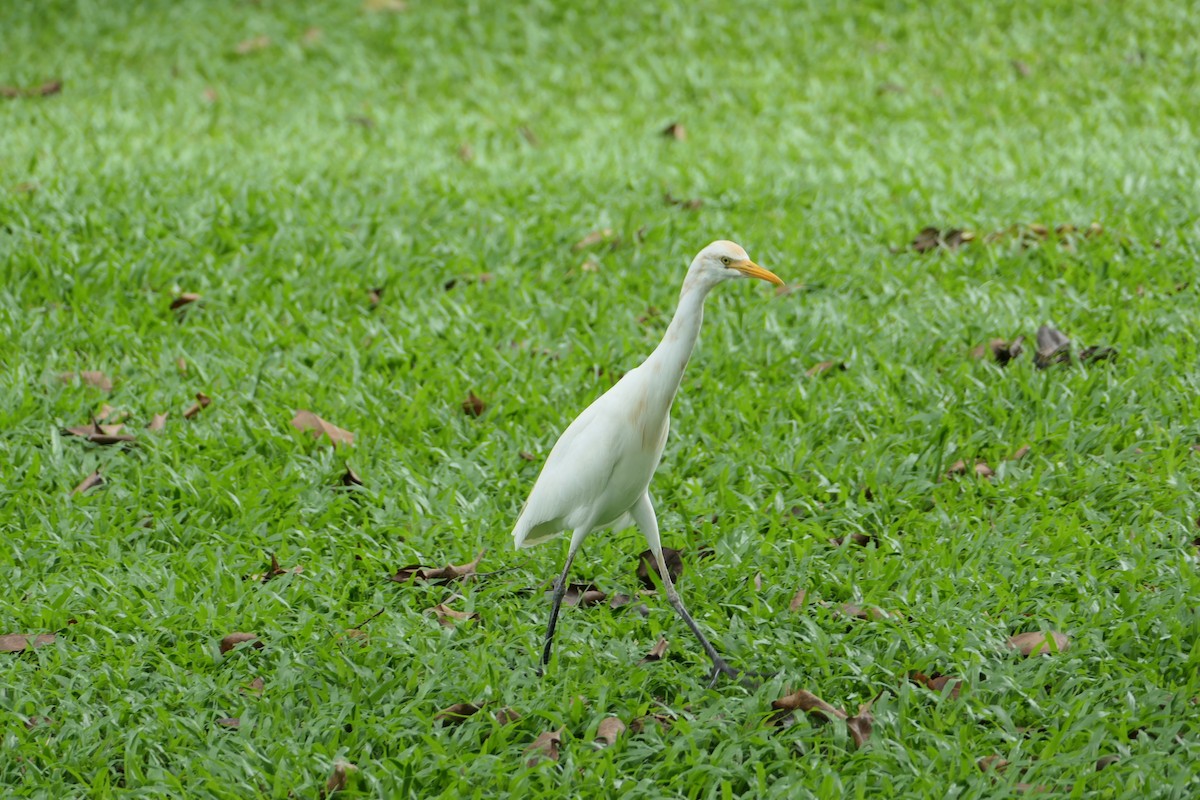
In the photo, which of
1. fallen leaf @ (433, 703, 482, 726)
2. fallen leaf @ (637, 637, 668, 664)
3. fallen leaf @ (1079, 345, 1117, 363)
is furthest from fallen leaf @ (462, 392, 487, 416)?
fallen leaf @ (1079, 345, 1117, 363)

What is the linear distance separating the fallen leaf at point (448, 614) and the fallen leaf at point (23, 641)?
1.04 metres

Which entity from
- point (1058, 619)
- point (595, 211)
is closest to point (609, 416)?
point (1058, 619)

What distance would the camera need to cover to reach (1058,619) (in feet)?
10.8

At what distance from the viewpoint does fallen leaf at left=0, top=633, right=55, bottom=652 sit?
330 cm

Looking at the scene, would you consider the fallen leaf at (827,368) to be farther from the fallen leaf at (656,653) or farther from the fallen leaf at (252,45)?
the fallen leaf at (252,45)

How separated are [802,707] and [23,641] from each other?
2.10 m

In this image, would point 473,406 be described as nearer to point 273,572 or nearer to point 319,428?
point 319,428

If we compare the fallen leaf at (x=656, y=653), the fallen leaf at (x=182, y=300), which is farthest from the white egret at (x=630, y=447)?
the fallen leaf at (x=182, y=300)

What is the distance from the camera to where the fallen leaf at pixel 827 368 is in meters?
4.76

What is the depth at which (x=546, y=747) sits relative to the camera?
292 cm

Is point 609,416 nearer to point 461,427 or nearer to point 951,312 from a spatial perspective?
point 461,427

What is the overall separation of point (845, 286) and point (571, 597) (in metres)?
2.46

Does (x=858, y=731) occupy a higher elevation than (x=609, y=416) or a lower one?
lower

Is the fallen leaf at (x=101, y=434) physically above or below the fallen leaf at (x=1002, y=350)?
below
